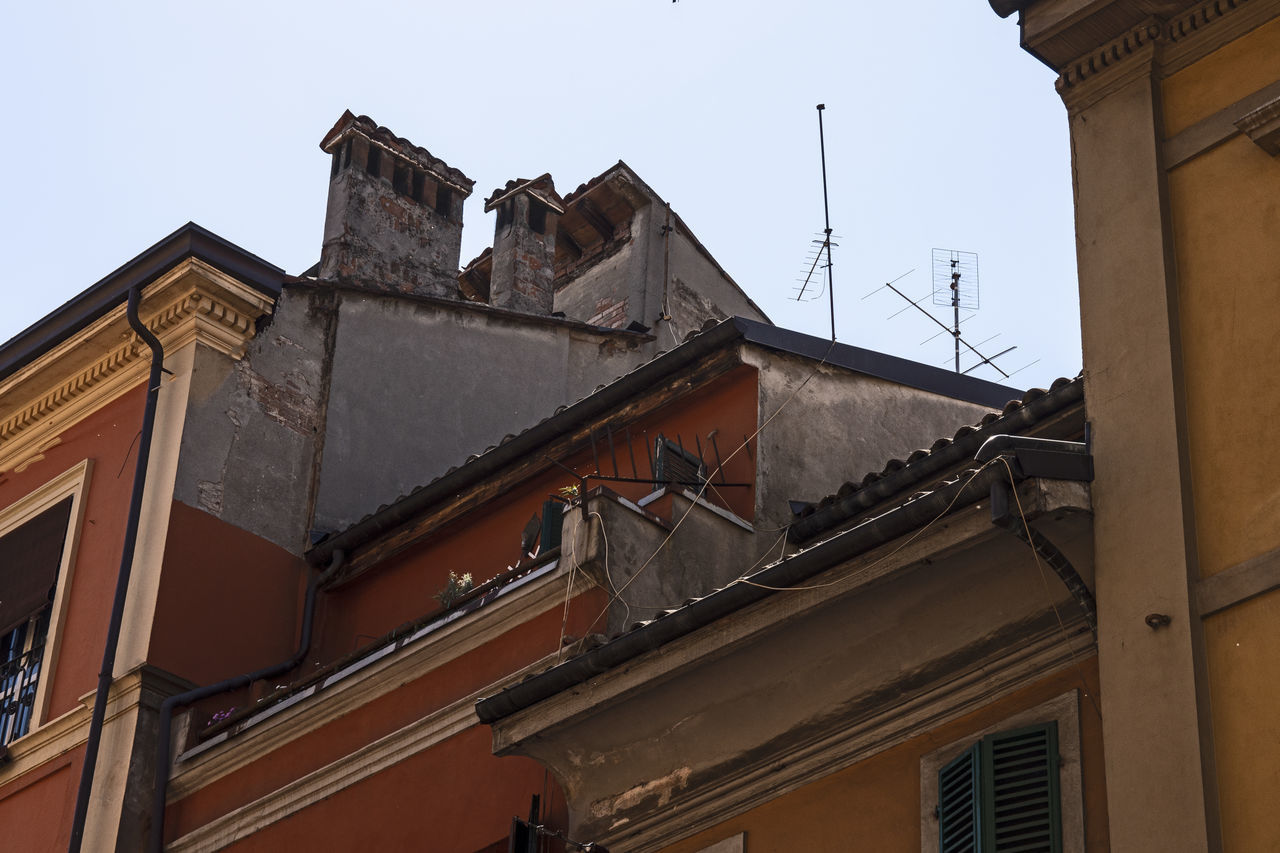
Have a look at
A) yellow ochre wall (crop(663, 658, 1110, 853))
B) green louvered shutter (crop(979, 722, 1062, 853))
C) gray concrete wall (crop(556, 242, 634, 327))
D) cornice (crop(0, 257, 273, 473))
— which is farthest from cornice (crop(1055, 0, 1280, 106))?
gray concrete wall (crop(556, 242, 634, 327))

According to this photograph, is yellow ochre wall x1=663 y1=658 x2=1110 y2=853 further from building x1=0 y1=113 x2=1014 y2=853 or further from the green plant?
the green plant

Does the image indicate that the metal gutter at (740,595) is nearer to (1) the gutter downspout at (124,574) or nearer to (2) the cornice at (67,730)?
(2) the cornice at (67,730)

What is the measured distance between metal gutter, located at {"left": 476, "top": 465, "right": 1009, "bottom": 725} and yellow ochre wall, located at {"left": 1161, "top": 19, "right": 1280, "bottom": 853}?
Result: 0.85 meters

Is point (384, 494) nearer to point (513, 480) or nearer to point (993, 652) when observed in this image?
point (513, 480)

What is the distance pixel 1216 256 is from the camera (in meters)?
8.13

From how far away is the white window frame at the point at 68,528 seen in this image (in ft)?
46.5

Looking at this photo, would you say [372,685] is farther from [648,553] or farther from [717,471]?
[717,471]

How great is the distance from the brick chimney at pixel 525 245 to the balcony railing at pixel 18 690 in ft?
18.1

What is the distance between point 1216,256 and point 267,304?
8.62m

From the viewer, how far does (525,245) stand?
739 inches

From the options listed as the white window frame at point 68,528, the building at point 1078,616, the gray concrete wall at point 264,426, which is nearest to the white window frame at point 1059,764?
the building at point 1078,616

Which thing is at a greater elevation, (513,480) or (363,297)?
(363,297)

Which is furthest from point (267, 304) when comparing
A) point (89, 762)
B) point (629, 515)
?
point (629, 515)

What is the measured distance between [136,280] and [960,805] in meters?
8.72
